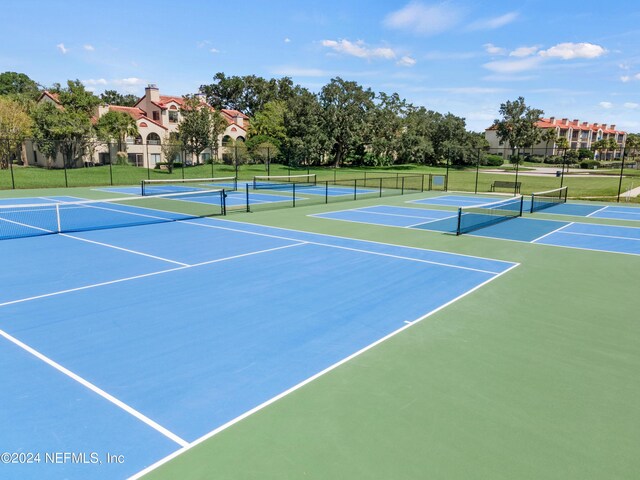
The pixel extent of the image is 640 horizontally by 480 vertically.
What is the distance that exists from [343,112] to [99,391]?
56.9m

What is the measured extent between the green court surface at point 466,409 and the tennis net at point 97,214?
1195cm

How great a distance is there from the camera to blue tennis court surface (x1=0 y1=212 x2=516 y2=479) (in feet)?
14.5

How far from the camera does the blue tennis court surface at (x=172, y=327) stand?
442 cm

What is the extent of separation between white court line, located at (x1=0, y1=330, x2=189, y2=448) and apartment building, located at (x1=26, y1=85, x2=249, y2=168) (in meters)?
44.5

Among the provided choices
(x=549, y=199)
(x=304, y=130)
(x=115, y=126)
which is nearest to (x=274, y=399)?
(x=549, y=199)

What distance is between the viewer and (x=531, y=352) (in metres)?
6.21

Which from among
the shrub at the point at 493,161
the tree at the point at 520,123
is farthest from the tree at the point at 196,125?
the tree at the point at 520,123

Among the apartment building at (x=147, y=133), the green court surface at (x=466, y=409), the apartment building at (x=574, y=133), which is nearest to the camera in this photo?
the green court surface at (x=466, y=409)

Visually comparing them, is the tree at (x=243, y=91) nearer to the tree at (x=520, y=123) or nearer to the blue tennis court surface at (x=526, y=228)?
the tree at (x=520, y=123)

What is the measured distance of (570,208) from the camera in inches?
942

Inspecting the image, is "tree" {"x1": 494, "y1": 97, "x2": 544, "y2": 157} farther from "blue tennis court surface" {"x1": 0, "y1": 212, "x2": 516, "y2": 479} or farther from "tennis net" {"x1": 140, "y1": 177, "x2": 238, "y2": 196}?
"blue tennis court surface" {"x1": 0, "y1": 212, "x2": 516, "y2": 479}

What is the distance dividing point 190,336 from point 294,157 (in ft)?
175

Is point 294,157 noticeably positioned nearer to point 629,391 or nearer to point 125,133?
point 125,133

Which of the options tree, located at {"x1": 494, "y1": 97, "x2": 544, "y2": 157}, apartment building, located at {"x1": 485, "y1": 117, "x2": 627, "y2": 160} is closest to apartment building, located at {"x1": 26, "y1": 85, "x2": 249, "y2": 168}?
tree, located at {"x1": 494, "y1": 97, "x2": 544, "y2": 157}
